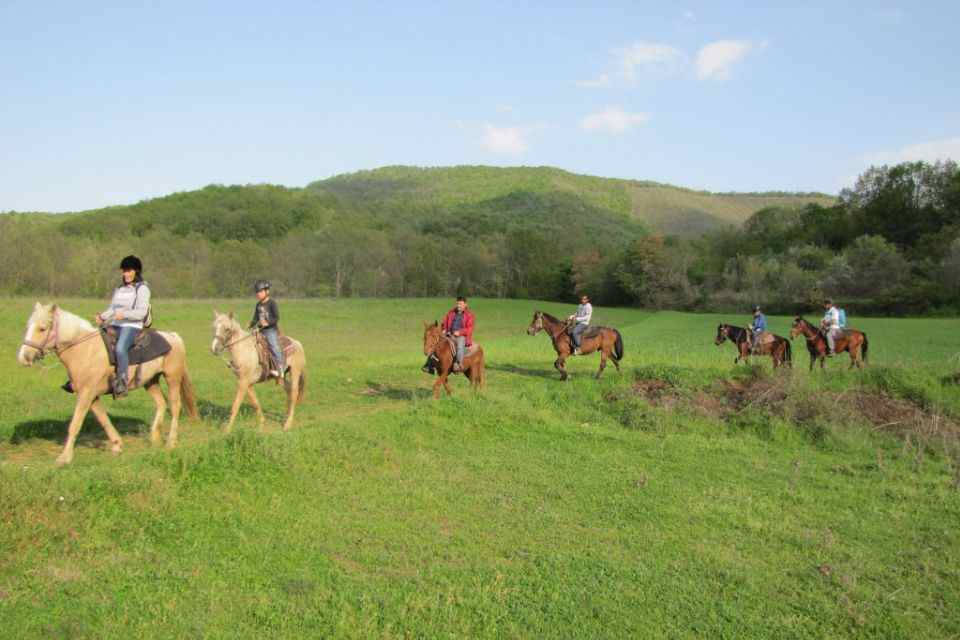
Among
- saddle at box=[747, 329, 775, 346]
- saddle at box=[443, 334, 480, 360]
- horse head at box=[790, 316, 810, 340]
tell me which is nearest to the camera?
saddle at box=[443, 334, 480, 360]

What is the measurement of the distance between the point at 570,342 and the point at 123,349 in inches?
500

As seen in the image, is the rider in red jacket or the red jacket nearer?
the rider in red jacket

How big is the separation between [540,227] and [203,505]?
112912mm

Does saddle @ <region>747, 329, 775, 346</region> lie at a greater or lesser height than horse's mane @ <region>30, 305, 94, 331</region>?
lesser

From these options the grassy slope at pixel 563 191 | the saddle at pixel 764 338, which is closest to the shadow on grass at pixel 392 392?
the saddle at pixel 764 338

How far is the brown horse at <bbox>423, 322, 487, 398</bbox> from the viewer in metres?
13.6

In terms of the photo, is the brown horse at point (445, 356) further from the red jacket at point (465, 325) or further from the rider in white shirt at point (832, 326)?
the rider in white shirt at point (832, 326)

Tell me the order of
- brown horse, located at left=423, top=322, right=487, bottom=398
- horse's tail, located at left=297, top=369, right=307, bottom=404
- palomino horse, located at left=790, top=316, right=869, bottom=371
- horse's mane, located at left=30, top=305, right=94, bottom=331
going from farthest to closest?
1. palomino horse, located at left=790, top=316, right=869, bottom=371
2. brown horse, located at left=423, top=322, right=487, bottom=398
3. horse's tail, located at left=297, top=369, right=307, bottom=404
4. horse's mane, located at left=30, top=305, right=94, bottom=331

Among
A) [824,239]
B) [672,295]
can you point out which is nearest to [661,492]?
[672,295]

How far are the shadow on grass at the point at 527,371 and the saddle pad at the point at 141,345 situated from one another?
12429mm

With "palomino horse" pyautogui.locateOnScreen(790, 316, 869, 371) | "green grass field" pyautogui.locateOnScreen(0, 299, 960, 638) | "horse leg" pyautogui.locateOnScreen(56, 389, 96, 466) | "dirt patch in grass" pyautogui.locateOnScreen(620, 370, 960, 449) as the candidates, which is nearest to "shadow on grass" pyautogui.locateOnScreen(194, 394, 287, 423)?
"green grass field" pyautogui.locateOnScreen(0, 299, 960, 638)

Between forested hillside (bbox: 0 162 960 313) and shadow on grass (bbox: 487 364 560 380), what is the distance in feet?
154

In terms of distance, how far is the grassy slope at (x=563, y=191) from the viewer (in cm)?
13850

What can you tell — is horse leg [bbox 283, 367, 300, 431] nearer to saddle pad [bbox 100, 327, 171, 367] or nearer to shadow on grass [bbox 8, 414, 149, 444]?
shadow on grass [bbox 8, 414, 149, 444]
